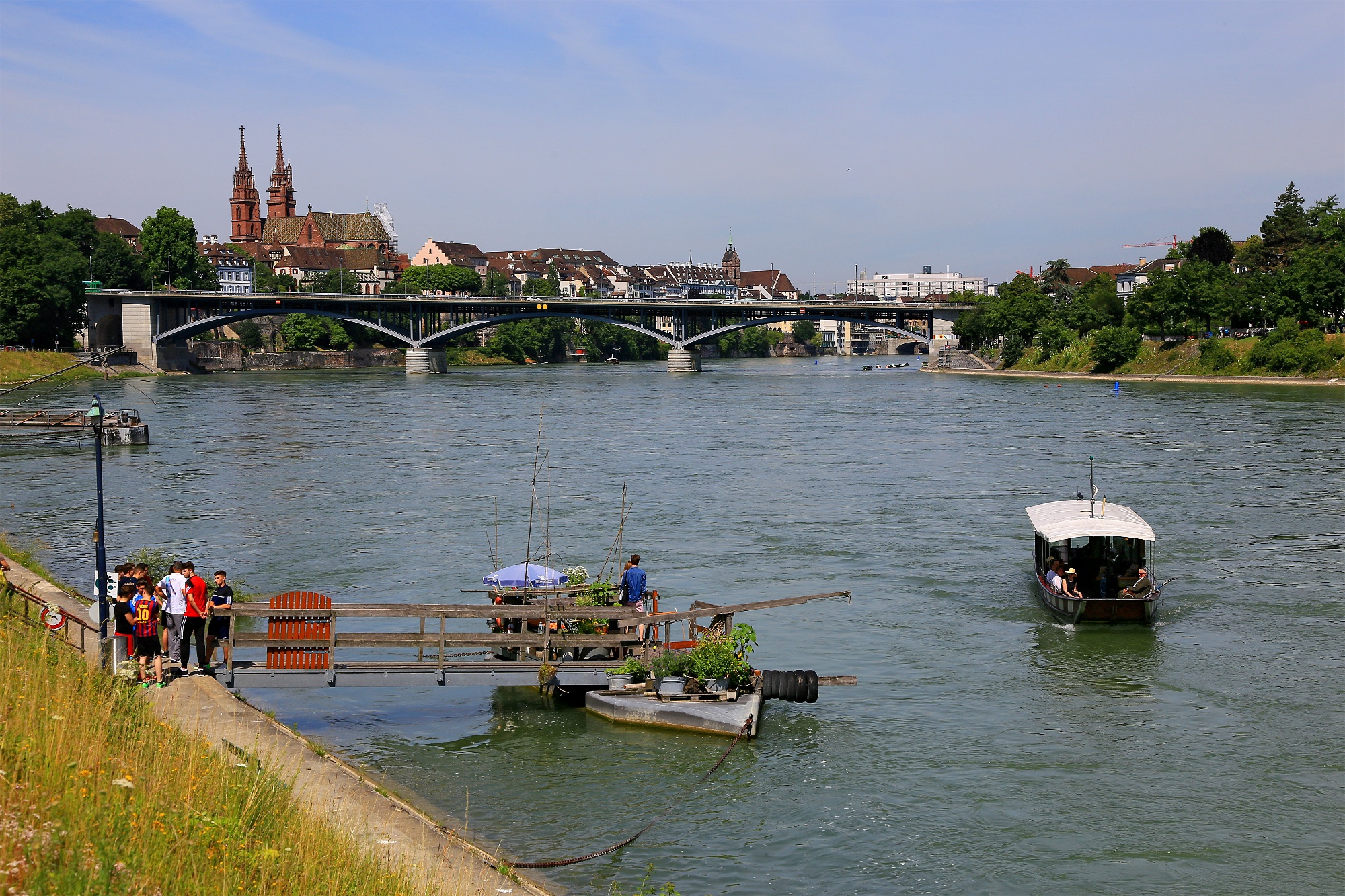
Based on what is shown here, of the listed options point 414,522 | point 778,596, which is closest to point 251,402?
point 414,522

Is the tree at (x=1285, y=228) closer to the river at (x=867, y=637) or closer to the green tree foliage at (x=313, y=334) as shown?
the river at (x=867, y=637)

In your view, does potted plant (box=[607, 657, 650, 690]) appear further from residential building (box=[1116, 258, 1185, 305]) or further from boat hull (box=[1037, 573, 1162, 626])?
residential building (box=[1116, 258, 1185, 305])

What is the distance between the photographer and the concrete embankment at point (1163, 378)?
9181cm

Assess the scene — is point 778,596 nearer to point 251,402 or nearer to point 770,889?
point 770,889

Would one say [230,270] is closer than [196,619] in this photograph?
No

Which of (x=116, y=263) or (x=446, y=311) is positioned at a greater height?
(x=116, y=263)

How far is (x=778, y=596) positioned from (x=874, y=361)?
17283 centimetres

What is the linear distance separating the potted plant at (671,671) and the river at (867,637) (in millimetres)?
693

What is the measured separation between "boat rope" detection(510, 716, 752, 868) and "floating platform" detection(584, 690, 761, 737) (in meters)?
0.11

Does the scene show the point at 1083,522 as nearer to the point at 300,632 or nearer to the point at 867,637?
the point at 867,637

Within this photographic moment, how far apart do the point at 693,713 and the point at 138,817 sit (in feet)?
29.1

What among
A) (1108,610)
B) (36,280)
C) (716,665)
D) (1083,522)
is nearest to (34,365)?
(36,280)

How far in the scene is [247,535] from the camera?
33.2 m

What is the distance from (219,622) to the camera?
55.7 ft
